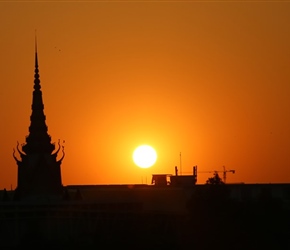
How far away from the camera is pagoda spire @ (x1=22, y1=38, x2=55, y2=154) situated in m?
136

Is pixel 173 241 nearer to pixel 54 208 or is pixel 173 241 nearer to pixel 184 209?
pixel 184 209

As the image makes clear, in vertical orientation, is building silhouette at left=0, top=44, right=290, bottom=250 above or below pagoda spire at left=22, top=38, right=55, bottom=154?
below

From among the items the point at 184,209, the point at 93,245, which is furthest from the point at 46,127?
the point at 93,245

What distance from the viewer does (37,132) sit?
448 feet

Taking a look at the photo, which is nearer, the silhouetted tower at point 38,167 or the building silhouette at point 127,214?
the building silhouette at point 127,214

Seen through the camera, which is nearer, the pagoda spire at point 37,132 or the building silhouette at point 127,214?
the building silhouette at point 127,214

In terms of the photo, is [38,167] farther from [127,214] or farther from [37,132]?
[127,214]

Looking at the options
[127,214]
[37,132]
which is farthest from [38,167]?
[127,214]

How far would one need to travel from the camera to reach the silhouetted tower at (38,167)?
13450 cm

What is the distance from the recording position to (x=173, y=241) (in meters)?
107

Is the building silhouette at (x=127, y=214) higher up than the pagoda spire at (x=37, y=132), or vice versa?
the pagoda spire at (x=37, y=132)

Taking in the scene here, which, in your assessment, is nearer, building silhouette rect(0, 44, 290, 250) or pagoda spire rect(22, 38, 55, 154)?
building silhouette rect(0, 44, 290, 250)

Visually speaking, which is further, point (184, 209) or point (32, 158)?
point (32, 158)

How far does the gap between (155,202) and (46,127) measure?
11.8m
